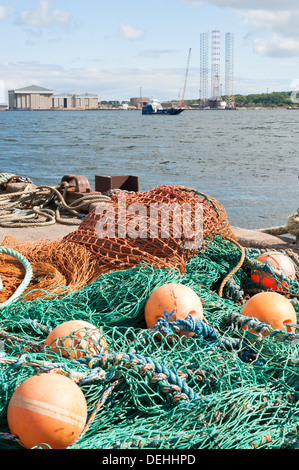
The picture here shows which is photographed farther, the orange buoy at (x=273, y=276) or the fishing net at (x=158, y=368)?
the orange buoy at (x=273, y=276)

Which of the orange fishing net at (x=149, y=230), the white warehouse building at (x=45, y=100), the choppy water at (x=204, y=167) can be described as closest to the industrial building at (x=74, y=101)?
the white warehouse building at (x=45, y=100)

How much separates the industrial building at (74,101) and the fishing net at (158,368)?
190 meters

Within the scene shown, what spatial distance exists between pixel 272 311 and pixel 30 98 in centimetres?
18593

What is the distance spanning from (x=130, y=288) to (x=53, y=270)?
83 centimetres

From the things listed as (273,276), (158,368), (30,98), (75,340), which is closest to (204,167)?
(273,276)

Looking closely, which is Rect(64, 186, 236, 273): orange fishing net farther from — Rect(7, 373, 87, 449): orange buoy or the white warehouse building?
the white warehouse building

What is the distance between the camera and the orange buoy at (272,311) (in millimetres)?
3458

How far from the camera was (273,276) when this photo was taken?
431 cm

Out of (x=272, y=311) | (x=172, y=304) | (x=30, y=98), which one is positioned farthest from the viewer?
(x=30, y=98)

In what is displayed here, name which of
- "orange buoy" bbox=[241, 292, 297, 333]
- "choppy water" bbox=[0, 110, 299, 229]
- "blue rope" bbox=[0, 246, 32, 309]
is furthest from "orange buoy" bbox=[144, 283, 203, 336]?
"choppy water" bbox=[0, 110, 299, 229]

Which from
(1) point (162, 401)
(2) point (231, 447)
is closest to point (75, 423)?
(1) point (162, 401)

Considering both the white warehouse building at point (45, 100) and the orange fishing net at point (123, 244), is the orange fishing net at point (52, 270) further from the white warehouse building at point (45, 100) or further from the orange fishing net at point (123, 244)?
the white warehouse building at point (45, 100)

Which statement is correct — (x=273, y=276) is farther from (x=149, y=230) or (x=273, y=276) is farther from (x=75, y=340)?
(x=75, y=340)

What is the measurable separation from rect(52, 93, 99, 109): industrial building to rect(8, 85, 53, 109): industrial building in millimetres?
3750
